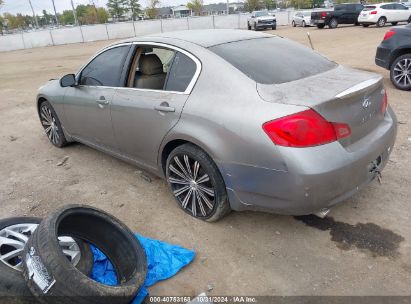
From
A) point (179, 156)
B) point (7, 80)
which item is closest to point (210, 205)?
point (179, 156)

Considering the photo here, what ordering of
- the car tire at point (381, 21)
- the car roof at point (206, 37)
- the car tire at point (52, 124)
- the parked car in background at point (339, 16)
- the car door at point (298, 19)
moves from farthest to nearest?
the car door at point (298, 19), the parked car in background at point (339, 16), the car tire at point (381, 21), the car tire at point (52, 124), the car roof at point (206, 37)

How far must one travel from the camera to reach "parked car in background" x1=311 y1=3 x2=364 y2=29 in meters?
27.0

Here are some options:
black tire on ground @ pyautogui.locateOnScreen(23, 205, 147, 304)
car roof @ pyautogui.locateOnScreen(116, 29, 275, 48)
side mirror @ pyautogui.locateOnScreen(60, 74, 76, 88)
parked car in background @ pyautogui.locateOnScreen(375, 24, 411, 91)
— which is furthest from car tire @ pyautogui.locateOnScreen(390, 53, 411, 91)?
black tire on ground @ pyautogui.locateOnScreen(23, 205, 147, 304)

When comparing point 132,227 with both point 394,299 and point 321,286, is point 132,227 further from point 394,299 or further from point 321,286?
point 394,299

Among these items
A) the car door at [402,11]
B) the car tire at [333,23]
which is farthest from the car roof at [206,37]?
the car tire at [333,23]

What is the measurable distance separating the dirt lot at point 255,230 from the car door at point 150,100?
1.78 ft

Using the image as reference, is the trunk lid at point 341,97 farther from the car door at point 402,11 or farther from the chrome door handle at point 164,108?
the car door at point 402,11

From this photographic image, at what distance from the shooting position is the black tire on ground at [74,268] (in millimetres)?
2193

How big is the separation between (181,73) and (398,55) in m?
5.83

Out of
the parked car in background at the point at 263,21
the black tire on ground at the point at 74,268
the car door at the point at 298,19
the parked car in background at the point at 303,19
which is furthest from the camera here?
the car door at the point at 298,19

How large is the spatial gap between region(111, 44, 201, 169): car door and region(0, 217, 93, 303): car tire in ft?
3.94

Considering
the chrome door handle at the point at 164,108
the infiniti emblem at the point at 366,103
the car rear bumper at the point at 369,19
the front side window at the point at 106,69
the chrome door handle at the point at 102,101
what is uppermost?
the front side window at the point at 106,69

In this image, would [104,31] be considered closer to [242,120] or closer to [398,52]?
[398,52]

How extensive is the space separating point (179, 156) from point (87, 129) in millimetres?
1767
